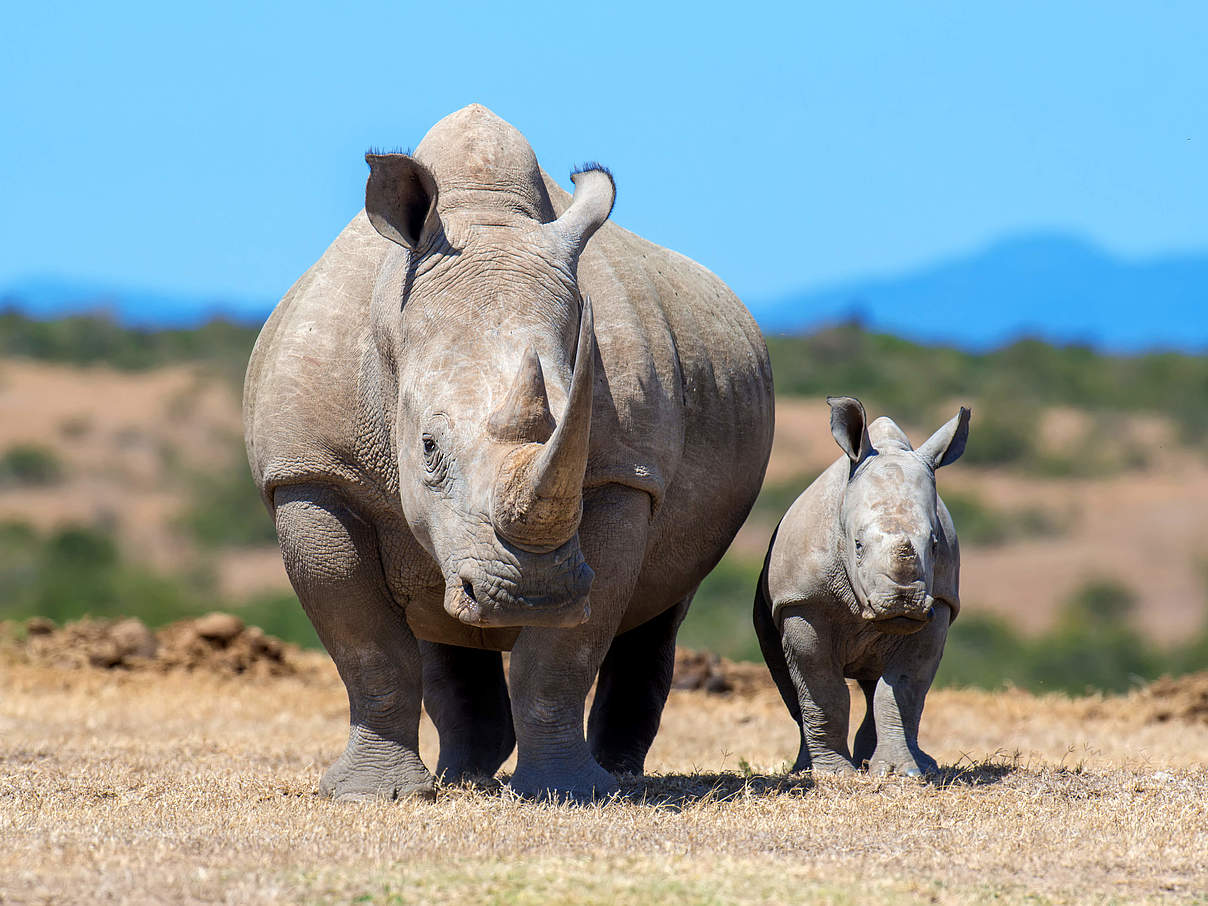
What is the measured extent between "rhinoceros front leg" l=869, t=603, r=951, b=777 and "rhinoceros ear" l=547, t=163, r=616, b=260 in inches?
82.6

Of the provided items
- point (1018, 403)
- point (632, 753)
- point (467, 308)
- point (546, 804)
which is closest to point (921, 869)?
point (546, 804)

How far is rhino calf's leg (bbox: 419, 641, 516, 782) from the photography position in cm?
847

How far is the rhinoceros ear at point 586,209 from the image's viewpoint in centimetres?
674

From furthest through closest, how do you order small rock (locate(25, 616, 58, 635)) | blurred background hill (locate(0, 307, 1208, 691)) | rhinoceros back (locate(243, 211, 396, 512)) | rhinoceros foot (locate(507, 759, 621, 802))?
blurred background hill (locate(0, 307, 1208, 691)), small rock (locate(25, 616, 58, 635)), rhinoceros back (locate(243, 211, 396, 512)), rhinoceros foot (locate(507, 759, 621, 802))

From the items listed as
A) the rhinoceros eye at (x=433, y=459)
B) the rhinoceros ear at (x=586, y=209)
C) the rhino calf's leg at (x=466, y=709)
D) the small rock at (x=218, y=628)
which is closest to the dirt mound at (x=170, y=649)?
the small rock at (x=218, y=628)

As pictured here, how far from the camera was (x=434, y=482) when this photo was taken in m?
6.11

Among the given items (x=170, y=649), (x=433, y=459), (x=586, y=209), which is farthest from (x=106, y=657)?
(x=433, y=459)

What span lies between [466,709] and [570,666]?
181cm

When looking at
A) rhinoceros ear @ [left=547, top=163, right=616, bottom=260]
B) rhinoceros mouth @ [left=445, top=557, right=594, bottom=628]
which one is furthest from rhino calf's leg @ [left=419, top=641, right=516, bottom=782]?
rhinoceros mouth @ [left=445, top=557, right=594, bottom=628]

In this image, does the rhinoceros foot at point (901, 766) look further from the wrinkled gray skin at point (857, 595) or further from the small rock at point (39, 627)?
the small rock at point (39, 627)

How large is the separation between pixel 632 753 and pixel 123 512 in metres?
32.7

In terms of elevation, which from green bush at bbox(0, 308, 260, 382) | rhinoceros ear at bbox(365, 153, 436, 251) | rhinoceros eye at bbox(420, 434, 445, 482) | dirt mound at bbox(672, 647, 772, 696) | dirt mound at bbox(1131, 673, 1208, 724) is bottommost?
dirt mound at bbox(672, 647, 772, 696)

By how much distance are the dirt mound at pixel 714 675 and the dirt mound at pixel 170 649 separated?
9.11 feet

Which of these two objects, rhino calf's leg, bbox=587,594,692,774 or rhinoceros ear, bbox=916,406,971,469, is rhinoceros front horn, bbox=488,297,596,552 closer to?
rhinoceros ear, bbox=916,406,971,469
